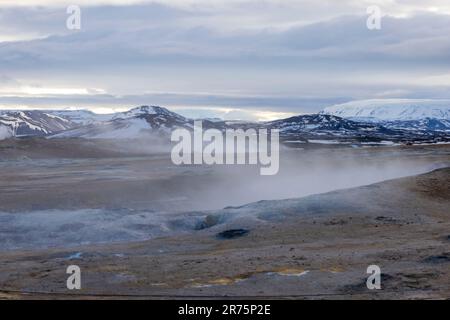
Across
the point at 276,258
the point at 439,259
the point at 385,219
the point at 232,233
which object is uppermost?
the point at 439,259

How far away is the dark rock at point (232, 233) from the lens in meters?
21.5

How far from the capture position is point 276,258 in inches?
653

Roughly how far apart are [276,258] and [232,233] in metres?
5.33

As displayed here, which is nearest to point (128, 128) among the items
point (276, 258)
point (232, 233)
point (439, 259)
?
point (232, 233)

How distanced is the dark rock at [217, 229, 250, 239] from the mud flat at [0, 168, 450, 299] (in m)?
0.07

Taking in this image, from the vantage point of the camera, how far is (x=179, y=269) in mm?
15594

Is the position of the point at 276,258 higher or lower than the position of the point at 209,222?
higher

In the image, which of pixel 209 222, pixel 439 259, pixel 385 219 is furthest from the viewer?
pixel 209 222

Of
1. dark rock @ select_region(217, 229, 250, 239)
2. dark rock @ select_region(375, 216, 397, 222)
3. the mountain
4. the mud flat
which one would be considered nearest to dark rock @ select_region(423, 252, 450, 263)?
the mud flat

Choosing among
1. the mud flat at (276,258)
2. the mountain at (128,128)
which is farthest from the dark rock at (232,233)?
the mountain at (128,128)

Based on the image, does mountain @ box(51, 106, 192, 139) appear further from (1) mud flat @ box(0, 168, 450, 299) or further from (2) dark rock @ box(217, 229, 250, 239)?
(2) dark rock @ box(217, 229, 250, 239)

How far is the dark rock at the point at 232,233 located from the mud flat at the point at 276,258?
0.21 feet

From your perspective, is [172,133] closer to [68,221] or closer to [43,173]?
[43,173]

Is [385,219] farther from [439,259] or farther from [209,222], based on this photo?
[439,259]
